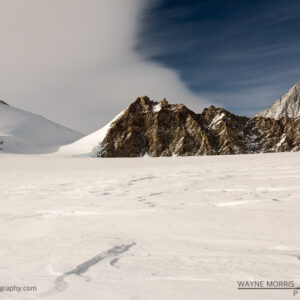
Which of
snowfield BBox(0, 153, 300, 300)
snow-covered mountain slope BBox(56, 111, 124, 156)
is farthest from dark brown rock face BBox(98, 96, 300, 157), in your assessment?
snowfield BBox(0, 153, 300, 300)

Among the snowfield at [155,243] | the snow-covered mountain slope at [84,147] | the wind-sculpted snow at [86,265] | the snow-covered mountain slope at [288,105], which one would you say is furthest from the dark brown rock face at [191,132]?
the snow-covered mountain slope at [288,105]

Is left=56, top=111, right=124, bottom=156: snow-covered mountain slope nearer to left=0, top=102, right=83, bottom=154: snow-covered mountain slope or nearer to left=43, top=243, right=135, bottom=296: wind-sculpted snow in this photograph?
left=0, top=102, right=83, bottom=154: snow-covered mountain slope

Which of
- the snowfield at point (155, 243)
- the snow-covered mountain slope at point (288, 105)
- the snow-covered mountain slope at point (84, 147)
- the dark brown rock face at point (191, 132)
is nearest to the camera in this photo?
the snowfield at point (155, 243)

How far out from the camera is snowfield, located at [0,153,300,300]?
2162mm

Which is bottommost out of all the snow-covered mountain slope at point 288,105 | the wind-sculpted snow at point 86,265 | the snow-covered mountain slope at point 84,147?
the wind-sculpted snow at point 86,265

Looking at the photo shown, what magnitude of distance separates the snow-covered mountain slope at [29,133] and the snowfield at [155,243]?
4586 centimetres

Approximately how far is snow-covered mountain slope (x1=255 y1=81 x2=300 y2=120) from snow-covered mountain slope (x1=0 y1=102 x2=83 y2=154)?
121153 millimetres

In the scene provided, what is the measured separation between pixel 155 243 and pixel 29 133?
62.0 metres

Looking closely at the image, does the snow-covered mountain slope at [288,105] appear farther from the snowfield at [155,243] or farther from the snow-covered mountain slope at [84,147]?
the snowfield at [155,243]

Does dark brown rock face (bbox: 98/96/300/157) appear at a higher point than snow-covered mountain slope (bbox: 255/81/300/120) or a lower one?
lower

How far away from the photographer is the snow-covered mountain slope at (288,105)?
14188cm

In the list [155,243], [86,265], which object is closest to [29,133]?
[155,243]

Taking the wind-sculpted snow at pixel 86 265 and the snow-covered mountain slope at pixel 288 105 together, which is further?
the snow-covered mountain slope at pixel 288 105

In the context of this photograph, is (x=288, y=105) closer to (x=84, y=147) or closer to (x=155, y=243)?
(x=84, y=147)
